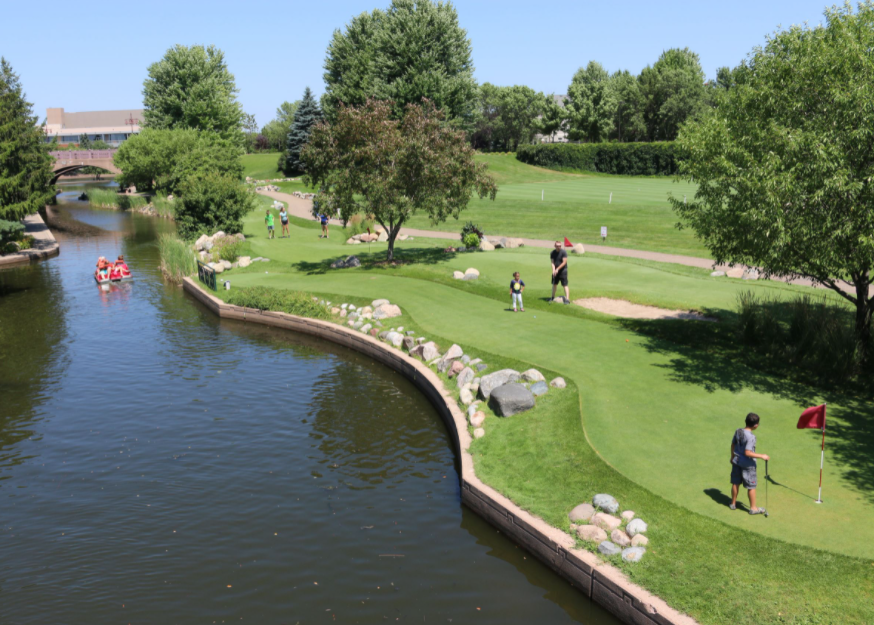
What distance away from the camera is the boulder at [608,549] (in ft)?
32.9

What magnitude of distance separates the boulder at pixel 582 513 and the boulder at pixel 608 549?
0.64 metres

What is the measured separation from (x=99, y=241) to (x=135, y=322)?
2741 centimetres

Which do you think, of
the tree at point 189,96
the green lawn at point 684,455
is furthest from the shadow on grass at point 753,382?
the tree at point 189,96

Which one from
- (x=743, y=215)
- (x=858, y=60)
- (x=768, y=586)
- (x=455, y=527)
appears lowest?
(x=455, y=527)

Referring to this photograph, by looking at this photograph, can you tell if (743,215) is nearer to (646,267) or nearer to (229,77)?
(646,267)

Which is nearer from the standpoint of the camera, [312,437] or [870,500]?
[870,500]

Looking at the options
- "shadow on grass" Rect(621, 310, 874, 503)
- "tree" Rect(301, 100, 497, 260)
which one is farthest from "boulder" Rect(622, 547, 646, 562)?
"tree" Rect(301, 100, 497, 260)

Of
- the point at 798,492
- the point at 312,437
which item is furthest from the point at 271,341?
the point at 798,492

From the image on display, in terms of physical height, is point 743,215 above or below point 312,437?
above

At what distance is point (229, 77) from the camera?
278ft

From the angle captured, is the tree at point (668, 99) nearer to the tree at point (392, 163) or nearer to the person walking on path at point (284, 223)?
the person walking on path at point (284, 223)

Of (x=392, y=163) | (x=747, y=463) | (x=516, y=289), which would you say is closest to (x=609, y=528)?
(x=747, y=463)

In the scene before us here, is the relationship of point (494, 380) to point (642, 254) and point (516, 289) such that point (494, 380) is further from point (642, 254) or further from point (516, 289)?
point (642, 254)

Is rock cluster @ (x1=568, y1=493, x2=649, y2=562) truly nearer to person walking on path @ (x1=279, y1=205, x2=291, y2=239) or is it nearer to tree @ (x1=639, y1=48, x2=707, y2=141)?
person walking on path @ (x1=279, y1=205, x2=291, y2=239)
